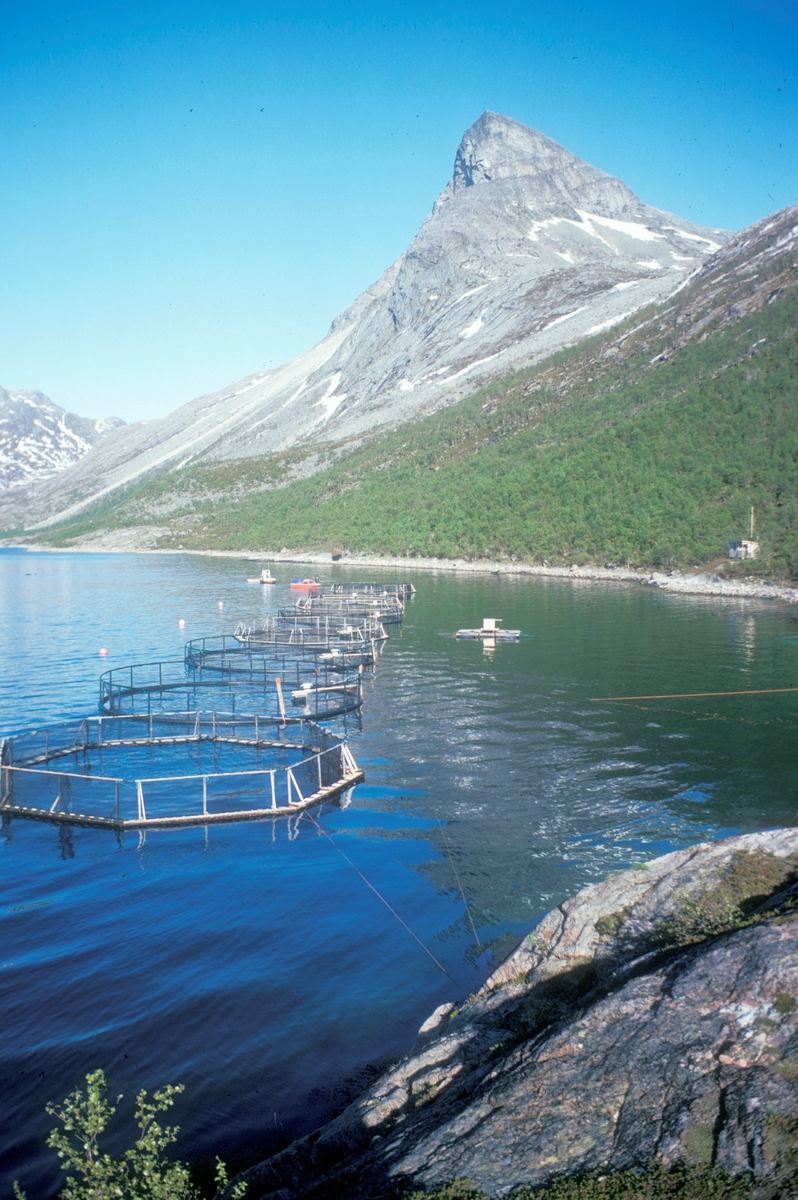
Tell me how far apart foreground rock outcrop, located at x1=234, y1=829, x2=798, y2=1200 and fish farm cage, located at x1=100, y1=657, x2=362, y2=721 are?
24.4m

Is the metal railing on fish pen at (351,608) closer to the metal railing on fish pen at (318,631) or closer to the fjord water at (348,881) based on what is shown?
the metal railing on fish pen at (318,631)

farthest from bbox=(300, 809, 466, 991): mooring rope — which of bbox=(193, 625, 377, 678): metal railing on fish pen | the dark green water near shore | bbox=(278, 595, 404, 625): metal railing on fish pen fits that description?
bbox=(278, 595, 404, 625): metal railing on fish pen

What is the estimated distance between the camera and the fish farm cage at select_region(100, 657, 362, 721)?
38281 millimetres

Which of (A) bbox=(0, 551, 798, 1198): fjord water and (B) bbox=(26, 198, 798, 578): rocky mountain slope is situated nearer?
(A) bbox=(0, 551, 798, 1198): fjord water

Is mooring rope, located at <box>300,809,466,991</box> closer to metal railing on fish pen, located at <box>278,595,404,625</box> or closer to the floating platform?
the floating platform

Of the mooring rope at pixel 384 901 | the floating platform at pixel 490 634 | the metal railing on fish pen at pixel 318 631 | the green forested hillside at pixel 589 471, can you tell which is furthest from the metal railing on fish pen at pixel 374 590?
the mooring rope at pixel 384 901

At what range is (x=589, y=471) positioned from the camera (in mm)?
130500

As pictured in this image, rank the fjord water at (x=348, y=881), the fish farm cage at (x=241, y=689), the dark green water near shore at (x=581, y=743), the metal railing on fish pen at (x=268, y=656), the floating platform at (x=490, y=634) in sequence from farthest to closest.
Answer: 1. the floating platform at (x=490, y=634)
2. the metal railing on fish pen at (x=268, y=656)
3. the fish farm cage at (x=241, y=689)
4. the dark green water near shore at (x=581, y=743)
5. the fjord water at (x=348, y=881)

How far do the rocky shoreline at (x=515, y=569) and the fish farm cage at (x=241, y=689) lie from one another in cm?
5493

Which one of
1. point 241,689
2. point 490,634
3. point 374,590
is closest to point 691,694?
point 490,634

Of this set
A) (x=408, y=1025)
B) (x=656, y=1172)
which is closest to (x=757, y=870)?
(x=656, y=1172)

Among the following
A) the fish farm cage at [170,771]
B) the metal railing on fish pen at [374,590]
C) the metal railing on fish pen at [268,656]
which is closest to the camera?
the fish farm cage at [170,771]

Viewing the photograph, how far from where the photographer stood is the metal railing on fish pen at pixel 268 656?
4709 centimetres

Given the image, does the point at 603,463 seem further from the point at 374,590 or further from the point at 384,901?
the point at 384,901
